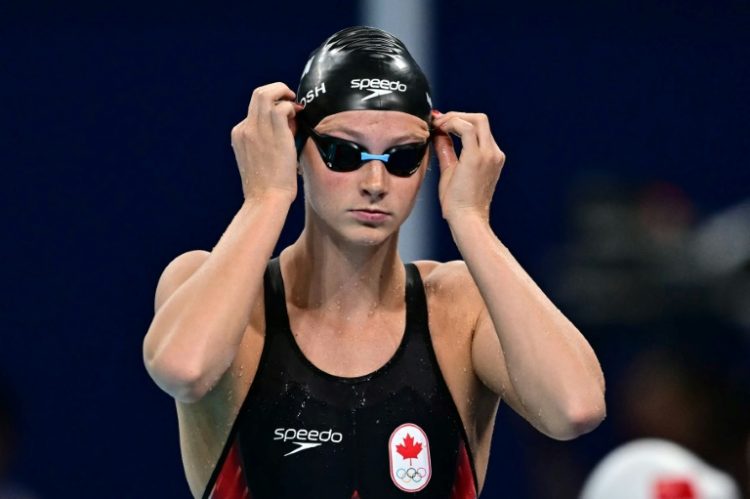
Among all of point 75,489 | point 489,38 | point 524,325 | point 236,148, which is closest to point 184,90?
point 489,38

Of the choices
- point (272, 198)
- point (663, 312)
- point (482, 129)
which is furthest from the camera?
point (663, 312)

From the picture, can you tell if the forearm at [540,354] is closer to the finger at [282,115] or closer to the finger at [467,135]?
the finger at [467,135]

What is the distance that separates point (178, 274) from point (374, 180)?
560 millimetres

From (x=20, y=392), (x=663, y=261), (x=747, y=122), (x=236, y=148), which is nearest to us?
(x=236, y=148)

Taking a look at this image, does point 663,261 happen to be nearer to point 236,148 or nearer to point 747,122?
point 747,122

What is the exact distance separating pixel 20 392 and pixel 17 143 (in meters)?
1.11

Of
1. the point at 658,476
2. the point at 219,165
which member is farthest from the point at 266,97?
the point at 219,165

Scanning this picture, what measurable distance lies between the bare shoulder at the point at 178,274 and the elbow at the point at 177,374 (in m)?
0.25

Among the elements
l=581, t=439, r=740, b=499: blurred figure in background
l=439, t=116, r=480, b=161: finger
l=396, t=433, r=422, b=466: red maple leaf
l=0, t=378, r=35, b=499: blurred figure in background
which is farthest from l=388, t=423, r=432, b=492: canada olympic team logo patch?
l=0, t=378, r=35, b=499: blurred figure in background

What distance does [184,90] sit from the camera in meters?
6.18

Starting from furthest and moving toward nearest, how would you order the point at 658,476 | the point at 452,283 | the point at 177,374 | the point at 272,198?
1. the point at 658,476
2. the point at 452,283
3. the point at 272,198
4. the point at 177,374

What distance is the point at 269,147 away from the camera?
131 inches

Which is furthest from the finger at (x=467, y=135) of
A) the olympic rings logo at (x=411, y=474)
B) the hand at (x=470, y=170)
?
the olympic rings logo at (x=411, y=474)

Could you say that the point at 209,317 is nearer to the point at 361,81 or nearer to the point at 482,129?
the point at 361,81
